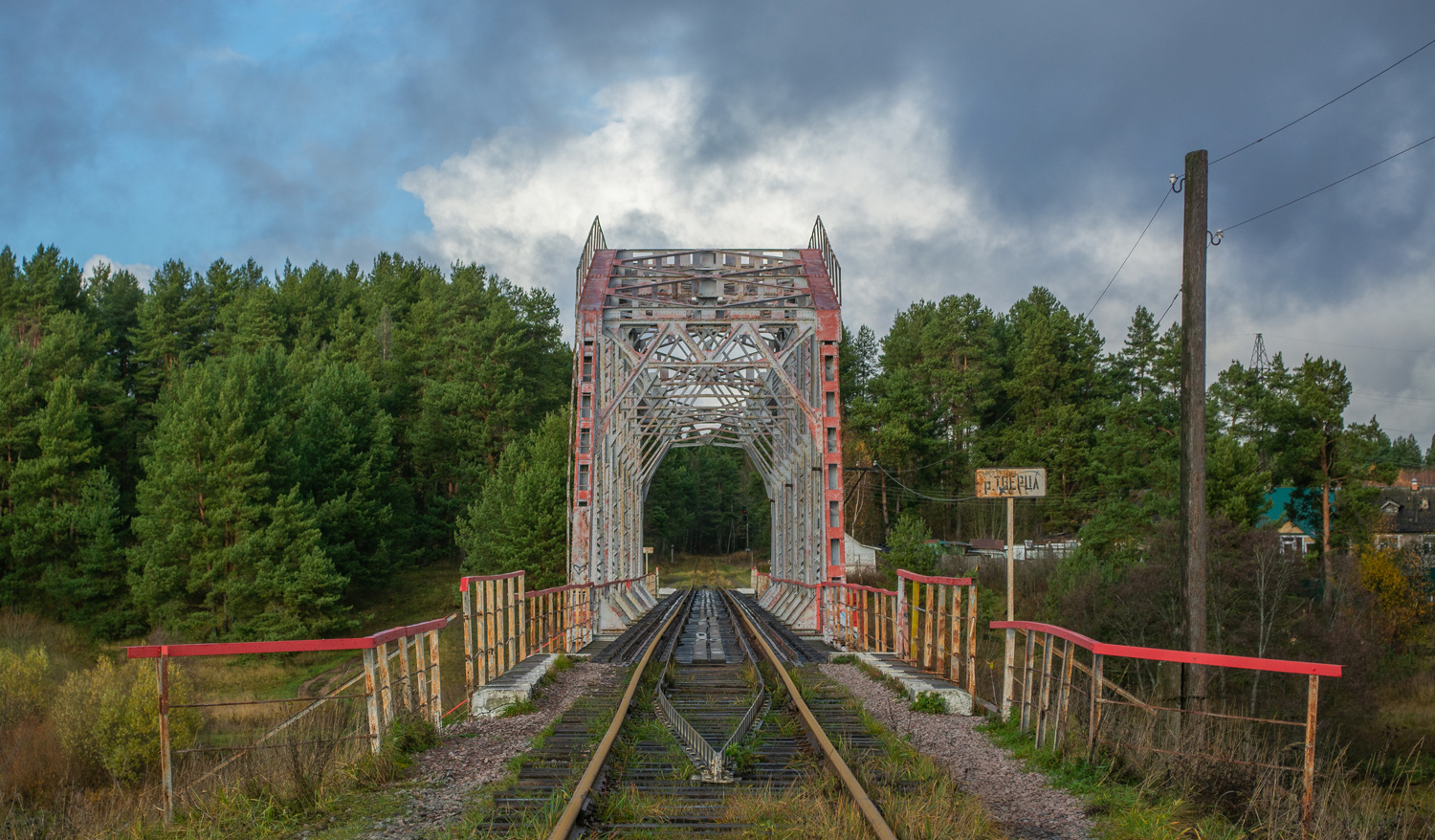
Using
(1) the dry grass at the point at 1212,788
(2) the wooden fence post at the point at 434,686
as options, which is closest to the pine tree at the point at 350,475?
(2) the wooden fence post at the point at 434,686

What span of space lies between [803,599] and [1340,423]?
27269 mm

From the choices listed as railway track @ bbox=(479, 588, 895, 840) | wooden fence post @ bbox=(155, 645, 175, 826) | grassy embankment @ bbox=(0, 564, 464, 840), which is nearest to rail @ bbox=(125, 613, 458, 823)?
wooden fence post @ bbox=(155, 645, 175, 826)

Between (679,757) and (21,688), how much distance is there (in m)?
20.6

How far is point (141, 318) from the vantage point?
52.0m

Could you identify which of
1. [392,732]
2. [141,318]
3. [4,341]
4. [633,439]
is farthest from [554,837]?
[141,318]

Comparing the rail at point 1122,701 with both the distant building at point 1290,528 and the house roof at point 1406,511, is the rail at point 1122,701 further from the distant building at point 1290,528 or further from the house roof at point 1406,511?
the house roof at point 1406,511

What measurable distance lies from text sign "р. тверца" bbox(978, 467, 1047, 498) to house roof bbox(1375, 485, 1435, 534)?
150 ft

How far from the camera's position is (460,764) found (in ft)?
21.4

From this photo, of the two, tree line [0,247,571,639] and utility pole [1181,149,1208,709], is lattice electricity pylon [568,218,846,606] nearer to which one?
utility pole [1181,149,1208,709]

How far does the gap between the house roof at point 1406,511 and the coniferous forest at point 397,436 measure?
189 inches

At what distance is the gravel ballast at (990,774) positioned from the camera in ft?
16.7

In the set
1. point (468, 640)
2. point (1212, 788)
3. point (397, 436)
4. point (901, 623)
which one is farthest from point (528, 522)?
point (1212, 788)

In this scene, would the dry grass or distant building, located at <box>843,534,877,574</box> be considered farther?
distant building, located at <box>843,534,877,574</box>

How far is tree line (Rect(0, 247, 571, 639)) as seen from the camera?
35.1 m
